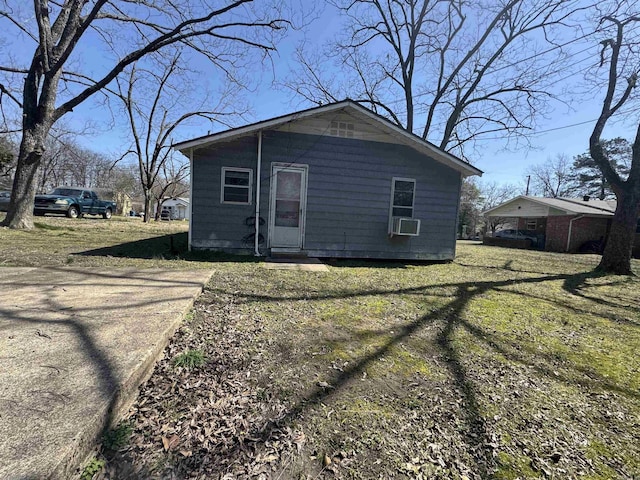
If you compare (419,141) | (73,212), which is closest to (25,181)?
(73,212)

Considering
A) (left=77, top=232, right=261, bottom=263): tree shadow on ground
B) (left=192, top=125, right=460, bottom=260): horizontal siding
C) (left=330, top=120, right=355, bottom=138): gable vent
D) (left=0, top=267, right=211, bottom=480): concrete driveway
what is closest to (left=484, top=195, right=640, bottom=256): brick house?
(left=192, top=125, right=460, bottom=260): horizontal siding

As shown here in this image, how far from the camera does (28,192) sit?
28.9ft

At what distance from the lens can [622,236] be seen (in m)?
7.92

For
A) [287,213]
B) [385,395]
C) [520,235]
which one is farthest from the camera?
[520,235]

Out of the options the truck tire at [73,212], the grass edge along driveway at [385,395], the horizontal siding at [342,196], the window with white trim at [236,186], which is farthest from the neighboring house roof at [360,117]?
the truck tire at [73,212]

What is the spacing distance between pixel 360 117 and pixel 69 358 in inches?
282

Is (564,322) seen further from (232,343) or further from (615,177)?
(615,177)

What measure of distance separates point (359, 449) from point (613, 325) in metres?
4.30

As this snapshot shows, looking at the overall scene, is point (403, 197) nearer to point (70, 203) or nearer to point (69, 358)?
point (69, 358)

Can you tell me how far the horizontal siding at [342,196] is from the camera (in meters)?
7.10

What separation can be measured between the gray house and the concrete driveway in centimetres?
351

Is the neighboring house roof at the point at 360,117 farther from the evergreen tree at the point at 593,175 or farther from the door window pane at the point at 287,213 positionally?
the evergreen tree at the point at 593,175

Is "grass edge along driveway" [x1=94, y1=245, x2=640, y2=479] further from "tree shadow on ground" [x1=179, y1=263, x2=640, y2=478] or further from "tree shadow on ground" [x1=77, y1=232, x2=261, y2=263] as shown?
"tree shadow on ground" [x1=77, y1=232, x2=261, y2=263]

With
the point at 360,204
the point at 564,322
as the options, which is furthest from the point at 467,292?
the point at 360,204
